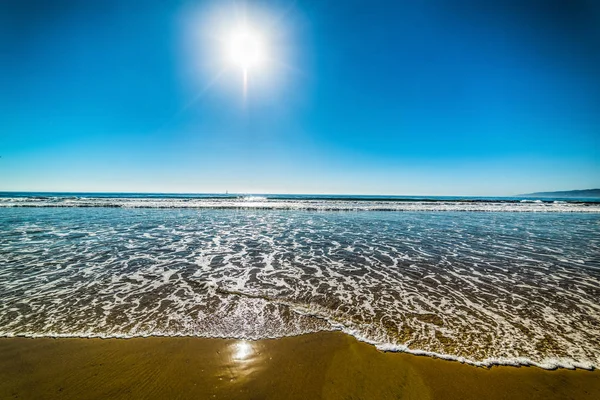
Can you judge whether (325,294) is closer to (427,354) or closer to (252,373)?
(427,354)

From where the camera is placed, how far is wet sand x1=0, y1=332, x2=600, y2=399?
327 cm

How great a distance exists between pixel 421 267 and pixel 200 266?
7.99m

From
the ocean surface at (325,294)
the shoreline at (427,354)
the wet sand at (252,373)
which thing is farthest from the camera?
the ocean surface at (325,294)

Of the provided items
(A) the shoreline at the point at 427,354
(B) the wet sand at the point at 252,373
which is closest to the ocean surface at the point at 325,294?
(A) the shoreline at the point at 427,354

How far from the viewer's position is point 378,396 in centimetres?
319

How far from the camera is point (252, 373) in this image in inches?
142

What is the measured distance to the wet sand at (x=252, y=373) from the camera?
3266mm

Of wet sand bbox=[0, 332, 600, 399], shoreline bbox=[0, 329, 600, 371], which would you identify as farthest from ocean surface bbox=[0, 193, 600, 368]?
A: wet sand bbox=[0, 332, 600, 399]

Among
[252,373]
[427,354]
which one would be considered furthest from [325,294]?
[252,373]

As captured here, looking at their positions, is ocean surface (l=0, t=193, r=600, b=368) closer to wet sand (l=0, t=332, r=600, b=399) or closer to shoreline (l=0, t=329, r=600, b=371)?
shoreline (l=0, t=329, r=600, b=371)

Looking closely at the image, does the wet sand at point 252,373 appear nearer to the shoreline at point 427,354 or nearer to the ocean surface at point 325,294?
the shoreline at point 427,354

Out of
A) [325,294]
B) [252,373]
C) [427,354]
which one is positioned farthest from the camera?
[325,294]

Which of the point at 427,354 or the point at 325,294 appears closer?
the point at 427,354

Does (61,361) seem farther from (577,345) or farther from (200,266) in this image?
(577,345)
